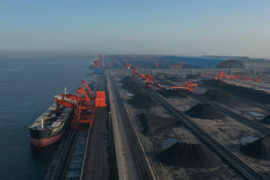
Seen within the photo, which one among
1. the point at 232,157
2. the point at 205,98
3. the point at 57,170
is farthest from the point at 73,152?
the point at 205,98

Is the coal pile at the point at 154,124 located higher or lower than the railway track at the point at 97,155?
higher

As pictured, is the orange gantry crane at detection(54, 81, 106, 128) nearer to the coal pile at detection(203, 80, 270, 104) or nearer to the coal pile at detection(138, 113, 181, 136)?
the coal pile at detection(138, 113, 181, 136)

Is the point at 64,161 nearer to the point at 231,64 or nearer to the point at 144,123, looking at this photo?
the point at 144,123

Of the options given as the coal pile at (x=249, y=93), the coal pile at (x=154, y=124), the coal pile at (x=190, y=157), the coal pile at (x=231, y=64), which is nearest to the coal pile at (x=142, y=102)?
the coal pile at (x=154, y=124)

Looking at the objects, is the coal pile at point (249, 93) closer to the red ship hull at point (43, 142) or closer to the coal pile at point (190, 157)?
the coal pile at point (190, 157)

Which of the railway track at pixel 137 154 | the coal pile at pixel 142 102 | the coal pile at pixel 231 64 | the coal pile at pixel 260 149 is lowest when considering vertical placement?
the railway track at pixel 137 154

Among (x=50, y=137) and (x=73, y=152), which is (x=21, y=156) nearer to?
(x=50, y=137)
